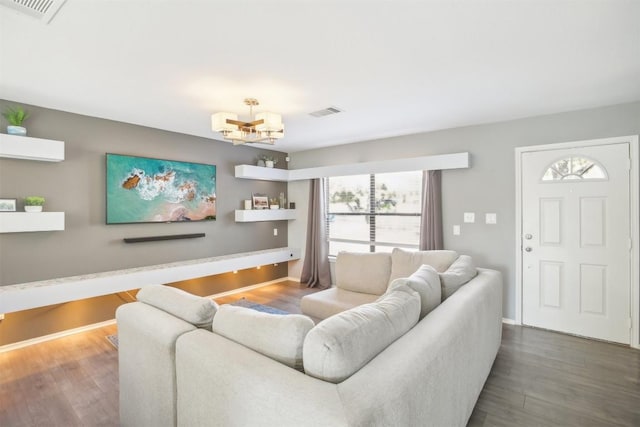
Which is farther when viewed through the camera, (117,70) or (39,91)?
(39,91)

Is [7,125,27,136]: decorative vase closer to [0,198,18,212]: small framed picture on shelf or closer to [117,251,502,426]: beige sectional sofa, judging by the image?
[0,198,18,212]: small framed picture on shelf

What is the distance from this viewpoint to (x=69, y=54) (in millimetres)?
2262

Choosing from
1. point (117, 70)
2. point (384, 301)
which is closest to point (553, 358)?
point (384, 301)

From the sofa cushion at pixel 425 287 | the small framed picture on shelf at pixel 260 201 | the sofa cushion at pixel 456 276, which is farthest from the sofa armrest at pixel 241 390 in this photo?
the small framed picture on shelf at pixel 260 201

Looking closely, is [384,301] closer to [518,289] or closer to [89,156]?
[518,289]

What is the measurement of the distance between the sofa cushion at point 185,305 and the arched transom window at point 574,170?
12.8 feet

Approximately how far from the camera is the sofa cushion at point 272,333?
1.35 metres

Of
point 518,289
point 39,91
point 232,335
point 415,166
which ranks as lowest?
point 518,289

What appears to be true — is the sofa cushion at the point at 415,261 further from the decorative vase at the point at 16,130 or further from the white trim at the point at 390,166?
the decorative vase at the point at 16,130

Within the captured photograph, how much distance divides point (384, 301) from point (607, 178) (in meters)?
3.25

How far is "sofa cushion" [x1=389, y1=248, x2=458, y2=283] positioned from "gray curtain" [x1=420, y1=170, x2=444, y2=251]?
899 mm

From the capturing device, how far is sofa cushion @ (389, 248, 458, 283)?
341 centimetres

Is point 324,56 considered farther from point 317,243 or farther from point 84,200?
point 317,243

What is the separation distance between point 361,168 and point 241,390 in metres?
4.17
